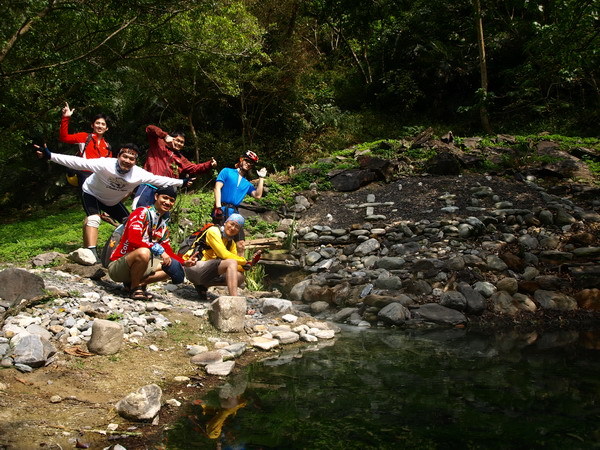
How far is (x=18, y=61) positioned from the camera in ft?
31.0

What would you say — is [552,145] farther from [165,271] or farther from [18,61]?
[18,61]

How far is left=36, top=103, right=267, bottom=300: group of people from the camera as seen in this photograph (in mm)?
5195

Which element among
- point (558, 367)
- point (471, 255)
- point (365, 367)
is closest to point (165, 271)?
point (365, 367)

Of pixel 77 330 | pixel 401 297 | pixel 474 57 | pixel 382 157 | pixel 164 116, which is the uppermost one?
pixel 474 57

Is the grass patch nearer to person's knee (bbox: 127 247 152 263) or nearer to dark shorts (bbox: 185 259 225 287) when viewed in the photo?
dark shorts (bbox: 185 259 225 287)

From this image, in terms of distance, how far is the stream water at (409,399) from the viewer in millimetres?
2934

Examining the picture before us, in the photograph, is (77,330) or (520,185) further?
(520,185)

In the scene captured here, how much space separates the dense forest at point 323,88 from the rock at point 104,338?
798 centimetres

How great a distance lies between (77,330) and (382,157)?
8.85m

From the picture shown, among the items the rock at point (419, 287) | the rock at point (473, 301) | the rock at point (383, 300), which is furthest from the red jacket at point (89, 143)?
the rock at point (473, 301)

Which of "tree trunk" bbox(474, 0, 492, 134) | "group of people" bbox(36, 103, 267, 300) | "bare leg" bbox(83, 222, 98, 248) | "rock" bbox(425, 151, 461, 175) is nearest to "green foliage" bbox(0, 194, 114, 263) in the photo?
"bare leg" bbox(83, 222, 98, 248)

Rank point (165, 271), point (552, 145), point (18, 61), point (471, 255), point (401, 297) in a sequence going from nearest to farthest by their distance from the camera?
1. point (165, 271)
2. point (401, 297)
3. point (471, 255)
4. point (18, 61)
5. point (552, 145)

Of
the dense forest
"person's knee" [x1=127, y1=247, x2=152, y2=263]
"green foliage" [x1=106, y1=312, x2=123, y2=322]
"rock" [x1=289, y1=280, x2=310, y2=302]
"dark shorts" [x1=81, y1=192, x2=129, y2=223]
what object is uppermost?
the dense forest

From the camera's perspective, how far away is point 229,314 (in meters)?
5.02
